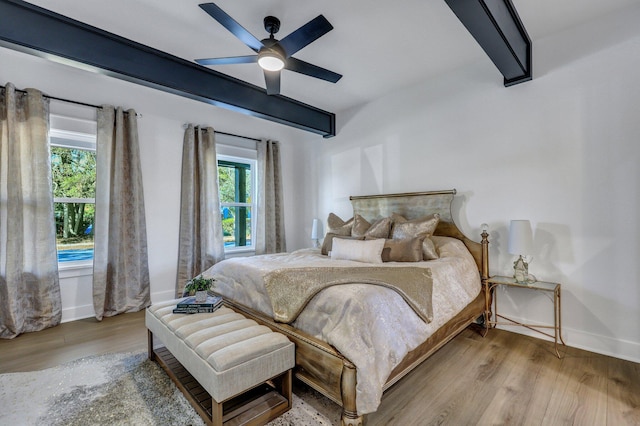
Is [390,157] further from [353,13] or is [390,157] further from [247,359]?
[247,359]

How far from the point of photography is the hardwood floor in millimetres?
1747

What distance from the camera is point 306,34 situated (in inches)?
86.3

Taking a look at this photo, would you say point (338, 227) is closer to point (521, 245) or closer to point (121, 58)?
point (521, 245)

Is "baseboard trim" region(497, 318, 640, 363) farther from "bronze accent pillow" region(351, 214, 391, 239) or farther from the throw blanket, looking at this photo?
"bronze accent pillow" region(351, 214, 391, 239)

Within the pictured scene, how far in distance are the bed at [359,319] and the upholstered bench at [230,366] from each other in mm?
179

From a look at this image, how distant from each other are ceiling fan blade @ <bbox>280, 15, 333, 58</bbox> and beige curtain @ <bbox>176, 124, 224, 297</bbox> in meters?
2.39

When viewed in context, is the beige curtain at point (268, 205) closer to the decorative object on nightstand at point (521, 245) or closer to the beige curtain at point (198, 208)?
the beige curtain at point (198, 208)

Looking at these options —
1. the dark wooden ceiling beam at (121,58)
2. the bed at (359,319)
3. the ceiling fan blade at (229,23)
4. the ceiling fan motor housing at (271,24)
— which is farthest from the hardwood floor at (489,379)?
the ceiling fan motor housing at (271,24)

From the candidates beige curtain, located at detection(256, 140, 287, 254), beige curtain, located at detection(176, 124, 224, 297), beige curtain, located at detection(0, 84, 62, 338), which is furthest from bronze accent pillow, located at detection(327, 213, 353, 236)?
beige curtain, located at detection(0, 84, 62, 338)

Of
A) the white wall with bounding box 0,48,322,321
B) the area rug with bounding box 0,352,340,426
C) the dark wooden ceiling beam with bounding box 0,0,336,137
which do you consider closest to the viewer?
the area rug with bounding box 0,352,340,426

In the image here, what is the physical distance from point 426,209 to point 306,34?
2404mm

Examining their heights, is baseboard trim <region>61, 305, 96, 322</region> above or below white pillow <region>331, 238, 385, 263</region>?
below

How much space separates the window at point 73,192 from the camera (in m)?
3.43

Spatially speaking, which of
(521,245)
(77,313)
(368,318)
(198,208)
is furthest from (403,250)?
(77,313)
